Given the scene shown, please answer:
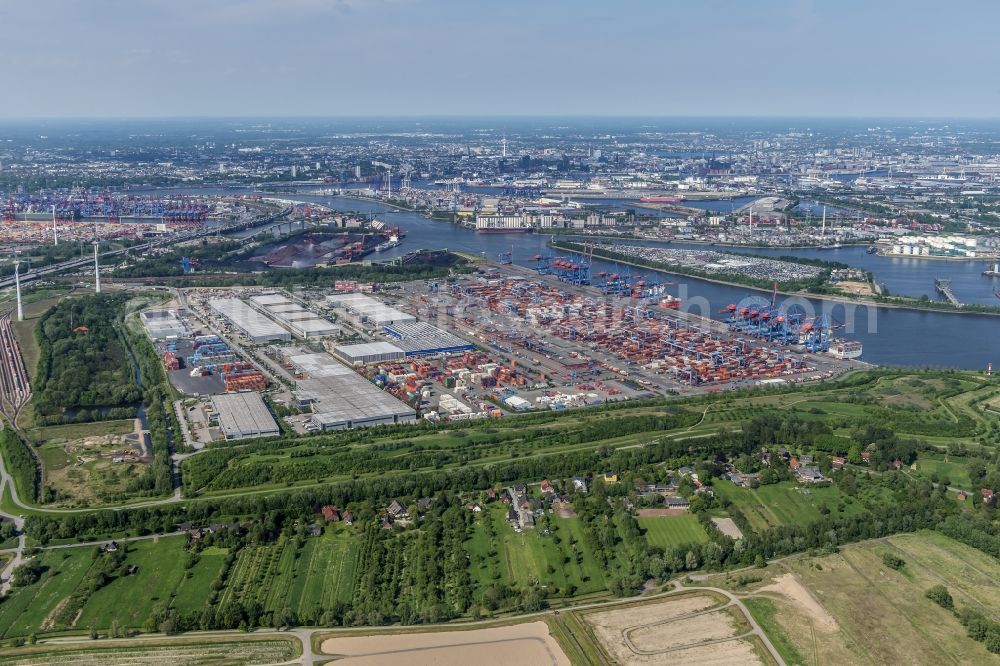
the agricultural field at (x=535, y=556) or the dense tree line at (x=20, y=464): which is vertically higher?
the dense tree line at (x=20, y=464)

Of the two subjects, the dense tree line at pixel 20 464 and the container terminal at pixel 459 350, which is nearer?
the dense tree line at pixel 20 464

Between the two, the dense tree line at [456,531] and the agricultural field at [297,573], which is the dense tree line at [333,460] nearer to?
the dense tree line at [456,531]

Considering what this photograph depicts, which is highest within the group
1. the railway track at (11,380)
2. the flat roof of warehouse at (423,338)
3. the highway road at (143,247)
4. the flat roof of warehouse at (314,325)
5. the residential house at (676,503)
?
the highway road at (143,247)

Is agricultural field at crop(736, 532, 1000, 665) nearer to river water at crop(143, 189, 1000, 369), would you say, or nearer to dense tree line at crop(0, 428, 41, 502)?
river water at crop(143, 189, 1000, 369)

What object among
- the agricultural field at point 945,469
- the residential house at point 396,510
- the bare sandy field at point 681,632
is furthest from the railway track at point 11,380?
the agricultural field at point 945,469

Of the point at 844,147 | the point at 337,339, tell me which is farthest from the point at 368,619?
the point at 844,147

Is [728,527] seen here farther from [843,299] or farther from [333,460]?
[843,299]

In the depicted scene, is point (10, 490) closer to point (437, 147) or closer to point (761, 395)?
point (761, 395)

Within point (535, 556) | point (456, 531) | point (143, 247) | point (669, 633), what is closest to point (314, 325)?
point (456, 531)
